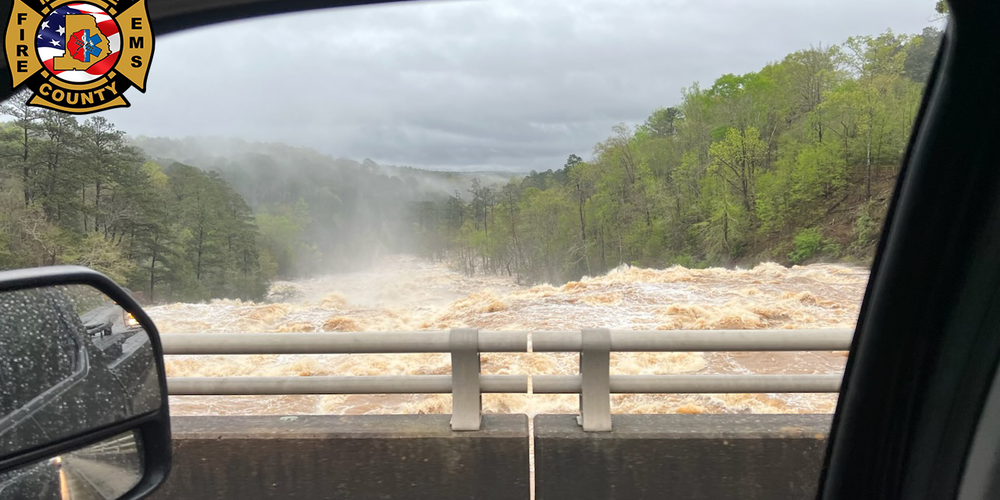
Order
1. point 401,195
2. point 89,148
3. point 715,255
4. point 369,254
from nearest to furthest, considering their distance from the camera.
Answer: point 89,148, point 369,254, point 401,195, point 715,255

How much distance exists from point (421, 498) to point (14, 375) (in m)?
2.08

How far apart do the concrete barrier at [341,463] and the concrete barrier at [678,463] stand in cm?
18

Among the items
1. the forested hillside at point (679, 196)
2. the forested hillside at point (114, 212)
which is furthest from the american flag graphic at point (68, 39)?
the forested hillside at point (679, 196)

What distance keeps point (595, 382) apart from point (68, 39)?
3.18 metres

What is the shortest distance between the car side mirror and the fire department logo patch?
981 millimetres

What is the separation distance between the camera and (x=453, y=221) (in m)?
18.3

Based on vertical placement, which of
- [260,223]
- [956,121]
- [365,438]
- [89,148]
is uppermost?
[89,148]

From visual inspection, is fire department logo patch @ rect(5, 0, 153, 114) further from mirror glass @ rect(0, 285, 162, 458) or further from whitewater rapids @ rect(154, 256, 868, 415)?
whitewater rapids @ rect(154, 256, 868, 415)

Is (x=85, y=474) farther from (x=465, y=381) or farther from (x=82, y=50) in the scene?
(x=82, y=50)

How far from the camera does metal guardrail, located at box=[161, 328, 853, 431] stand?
2.91 metres

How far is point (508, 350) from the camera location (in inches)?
115

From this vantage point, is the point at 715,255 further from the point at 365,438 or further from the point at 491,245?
the point at 365,438

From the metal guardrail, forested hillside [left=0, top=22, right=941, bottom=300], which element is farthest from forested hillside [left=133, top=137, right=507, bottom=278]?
the metal guardrail

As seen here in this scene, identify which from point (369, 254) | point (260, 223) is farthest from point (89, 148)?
point (369, 254)
